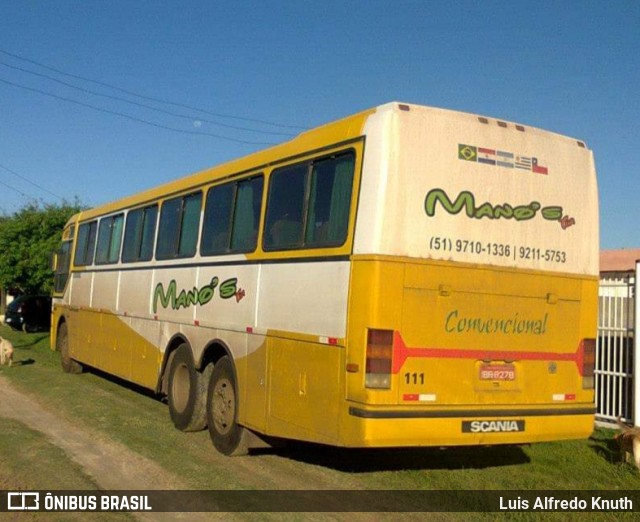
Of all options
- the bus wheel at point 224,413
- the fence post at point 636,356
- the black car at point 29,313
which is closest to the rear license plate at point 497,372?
the bus wheel at point 224,413

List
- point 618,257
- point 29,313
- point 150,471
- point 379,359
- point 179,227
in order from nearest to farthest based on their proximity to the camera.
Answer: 1. point 379,359
2. point 150,471
3. point 179,227
4. point 618,257
5. point 29,313

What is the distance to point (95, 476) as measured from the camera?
791 cm

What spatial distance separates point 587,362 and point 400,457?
247 centimetres

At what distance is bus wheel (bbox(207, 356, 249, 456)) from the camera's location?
28.8 feet

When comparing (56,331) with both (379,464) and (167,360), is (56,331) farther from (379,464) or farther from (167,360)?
(379,464)

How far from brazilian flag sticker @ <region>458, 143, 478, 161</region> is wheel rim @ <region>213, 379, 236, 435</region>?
373cm

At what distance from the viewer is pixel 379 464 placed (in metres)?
8.77

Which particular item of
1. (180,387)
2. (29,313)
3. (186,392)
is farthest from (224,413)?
(29,313)

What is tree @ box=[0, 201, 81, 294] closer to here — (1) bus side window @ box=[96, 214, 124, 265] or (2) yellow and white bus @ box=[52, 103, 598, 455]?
(1) bus side window @ box=[96, 214, 124, 265]

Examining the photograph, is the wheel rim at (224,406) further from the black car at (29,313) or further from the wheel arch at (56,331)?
the black car at (29,313)

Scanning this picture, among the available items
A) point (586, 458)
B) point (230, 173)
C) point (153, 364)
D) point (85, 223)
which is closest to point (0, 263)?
point (85, 223)

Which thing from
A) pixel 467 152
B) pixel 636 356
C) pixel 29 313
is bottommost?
pixel 636 356

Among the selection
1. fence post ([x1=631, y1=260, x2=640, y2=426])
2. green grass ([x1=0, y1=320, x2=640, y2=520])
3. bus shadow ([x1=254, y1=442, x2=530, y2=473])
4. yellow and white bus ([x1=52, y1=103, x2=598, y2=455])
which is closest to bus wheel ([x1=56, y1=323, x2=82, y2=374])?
green grass ([x1=0, y1=320, x2=640, y2=520])

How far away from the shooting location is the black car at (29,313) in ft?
104
